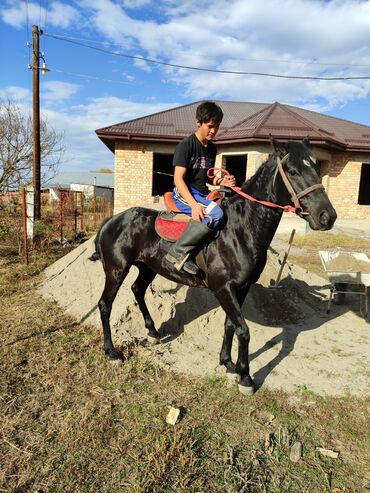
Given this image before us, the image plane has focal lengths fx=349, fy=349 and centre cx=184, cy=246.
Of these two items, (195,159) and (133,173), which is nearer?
(195,159)

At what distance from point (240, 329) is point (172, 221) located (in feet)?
4.32

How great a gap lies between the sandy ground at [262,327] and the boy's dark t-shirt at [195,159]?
203 centimetres

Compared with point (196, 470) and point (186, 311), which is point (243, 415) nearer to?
point (196, 470)

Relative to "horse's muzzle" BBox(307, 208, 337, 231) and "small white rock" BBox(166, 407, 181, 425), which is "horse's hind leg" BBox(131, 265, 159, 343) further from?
"horse's muzzle" BBox(307, 208, 337, 231)

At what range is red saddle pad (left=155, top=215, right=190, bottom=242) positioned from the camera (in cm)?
368

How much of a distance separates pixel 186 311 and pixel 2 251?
6.85 metres

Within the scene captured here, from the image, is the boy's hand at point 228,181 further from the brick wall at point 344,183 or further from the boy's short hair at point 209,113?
the brick wall at point 344,183

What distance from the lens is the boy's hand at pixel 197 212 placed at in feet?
10.9

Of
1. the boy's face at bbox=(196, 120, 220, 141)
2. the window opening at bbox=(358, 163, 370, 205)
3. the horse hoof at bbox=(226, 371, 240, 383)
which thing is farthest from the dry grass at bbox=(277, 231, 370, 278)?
the window opening at bbox=(358, 163, 370, 205)

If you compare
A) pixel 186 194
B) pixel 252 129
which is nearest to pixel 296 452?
pixel 186 194

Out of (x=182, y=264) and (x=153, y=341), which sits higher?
(x=182, y=264)

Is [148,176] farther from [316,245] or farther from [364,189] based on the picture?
[364,189]

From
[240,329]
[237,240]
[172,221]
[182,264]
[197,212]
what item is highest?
[197,212]

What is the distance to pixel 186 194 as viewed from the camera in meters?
3.36
